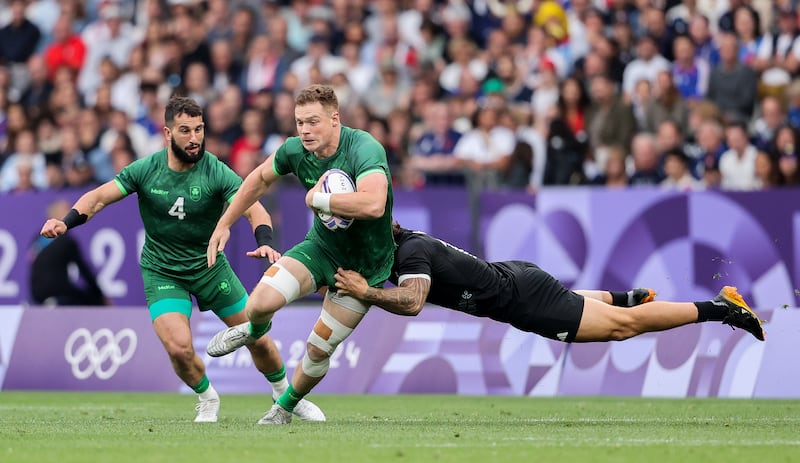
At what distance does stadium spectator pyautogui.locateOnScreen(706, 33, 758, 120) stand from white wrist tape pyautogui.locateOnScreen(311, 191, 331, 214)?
10699 millimetres

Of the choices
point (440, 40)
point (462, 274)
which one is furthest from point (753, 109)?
point (462, 274)

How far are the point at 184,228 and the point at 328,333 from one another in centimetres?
193

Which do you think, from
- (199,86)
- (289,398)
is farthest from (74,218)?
(199,86)

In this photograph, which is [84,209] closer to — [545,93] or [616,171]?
[616,171]

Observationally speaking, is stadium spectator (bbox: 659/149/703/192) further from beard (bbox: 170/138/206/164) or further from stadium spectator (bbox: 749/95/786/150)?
beard (bbox: 170/138/206/164)

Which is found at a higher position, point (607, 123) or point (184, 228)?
point (607, 123)

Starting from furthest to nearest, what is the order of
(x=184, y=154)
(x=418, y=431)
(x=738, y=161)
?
(x=738, y=161) → (x=184, y=154) → (x=418, y=431)

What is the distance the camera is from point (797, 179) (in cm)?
1841

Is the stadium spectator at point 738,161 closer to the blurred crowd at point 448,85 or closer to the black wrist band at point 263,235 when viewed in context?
the blurred crowd at point 448,85

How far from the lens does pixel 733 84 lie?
20406 millimetres

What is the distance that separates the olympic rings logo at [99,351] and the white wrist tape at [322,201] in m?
7.31

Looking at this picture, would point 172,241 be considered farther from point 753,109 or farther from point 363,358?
point 753,109

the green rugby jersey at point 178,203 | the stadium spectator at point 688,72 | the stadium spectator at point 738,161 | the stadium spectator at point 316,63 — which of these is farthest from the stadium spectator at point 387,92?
the green rugby jersey at point 178,203

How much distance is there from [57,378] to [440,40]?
9004 mm
